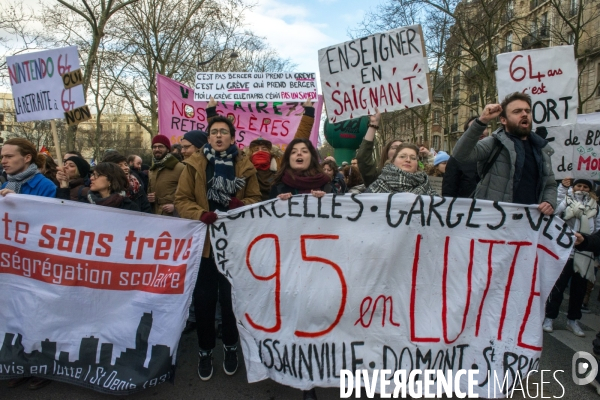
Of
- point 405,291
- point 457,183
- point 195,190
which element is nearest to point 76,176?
point 195,190

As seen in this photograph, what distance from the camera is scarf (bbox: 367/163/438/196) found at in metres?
2.78

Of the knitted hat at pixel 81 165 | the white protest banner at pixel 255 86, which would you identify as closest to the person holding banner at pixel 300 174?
the knitted hat at pixel 81 165

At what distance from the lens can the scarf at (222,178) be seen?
2846 millimetres

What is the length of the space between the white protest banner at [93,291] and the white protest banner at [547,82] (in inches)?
127

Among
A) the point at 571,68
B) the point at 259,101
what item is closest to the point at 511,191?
the point at 571,68

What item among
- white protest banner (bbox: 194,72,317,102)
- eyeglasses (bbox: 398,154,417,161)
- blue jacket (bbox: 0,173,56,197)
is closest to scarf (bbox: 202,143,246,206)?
eyeglasses (bbox: 398,154,417,161)

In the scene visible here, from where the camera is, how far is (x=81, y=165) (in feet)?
12.9

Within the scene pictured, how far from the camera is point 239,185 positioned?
291 cm

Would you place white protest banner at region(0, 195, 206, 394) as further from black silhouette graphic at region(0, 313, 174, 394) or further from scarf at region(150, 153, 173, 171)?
scarf at region(150, 153, 173, 171)

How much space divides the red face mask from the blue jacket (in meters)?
1.64

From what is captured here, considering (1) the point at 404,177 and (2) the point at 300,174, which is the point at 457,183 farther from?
(2) the point at 300,174

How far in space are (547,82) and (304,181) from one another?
8.65ft

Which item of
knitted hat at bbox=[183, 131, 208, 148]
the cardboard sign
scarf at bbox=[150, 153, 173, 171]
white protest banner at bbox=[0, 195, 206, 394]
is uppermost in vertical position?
the cardboard sign

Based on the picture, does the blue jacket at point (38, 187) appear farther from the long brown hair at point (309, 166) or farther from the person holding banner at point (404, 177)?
the person holding banner at point (404, 177)
